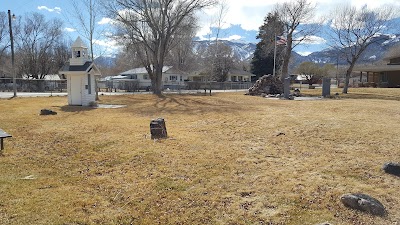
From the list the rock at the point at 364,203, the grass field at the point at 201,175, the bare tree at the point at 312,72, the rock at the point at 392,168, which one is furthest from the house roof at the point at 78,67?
the bare tree at the point at 312,72

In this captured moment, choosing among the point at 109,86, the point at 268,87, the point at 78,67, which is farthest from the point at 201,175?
the point at 109,86

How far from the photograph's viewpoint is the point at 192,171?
6328mm

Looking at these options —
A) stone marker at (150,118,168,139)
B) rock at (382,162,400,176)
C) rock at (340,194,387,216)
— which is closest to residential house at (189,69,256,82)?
stone marker at (150,118,168,139)

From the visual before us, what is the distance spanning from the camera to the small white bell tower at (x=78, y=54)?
786 inches

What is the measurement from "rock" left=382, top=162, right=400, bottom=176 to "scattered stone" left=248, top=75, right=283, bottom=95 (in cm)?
2640

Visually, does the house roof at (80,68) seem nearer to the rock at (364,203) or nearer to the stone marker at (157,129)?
the stone marker at (157,129)

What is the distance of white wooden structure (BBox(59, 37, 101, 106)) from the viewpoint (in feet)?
64.7

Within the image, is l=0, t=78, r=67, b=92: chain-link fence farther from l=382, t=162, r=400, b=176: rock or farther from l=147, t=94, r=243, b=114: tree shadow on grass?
l=382, t=162, r=400, b=176: rock

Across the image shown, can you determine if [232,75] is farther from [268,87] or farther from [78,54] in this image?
[78,54]

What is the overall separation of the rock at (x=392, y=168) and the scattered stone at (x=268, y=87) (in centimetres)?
2640

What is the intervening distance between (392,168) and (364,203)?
5.86ft

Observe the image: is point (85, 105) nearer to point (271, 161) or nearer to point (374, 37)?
point (271, 161)

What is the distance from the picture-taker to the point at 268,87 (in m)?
32.5

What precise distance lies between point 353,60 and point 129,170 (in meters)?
33.3
